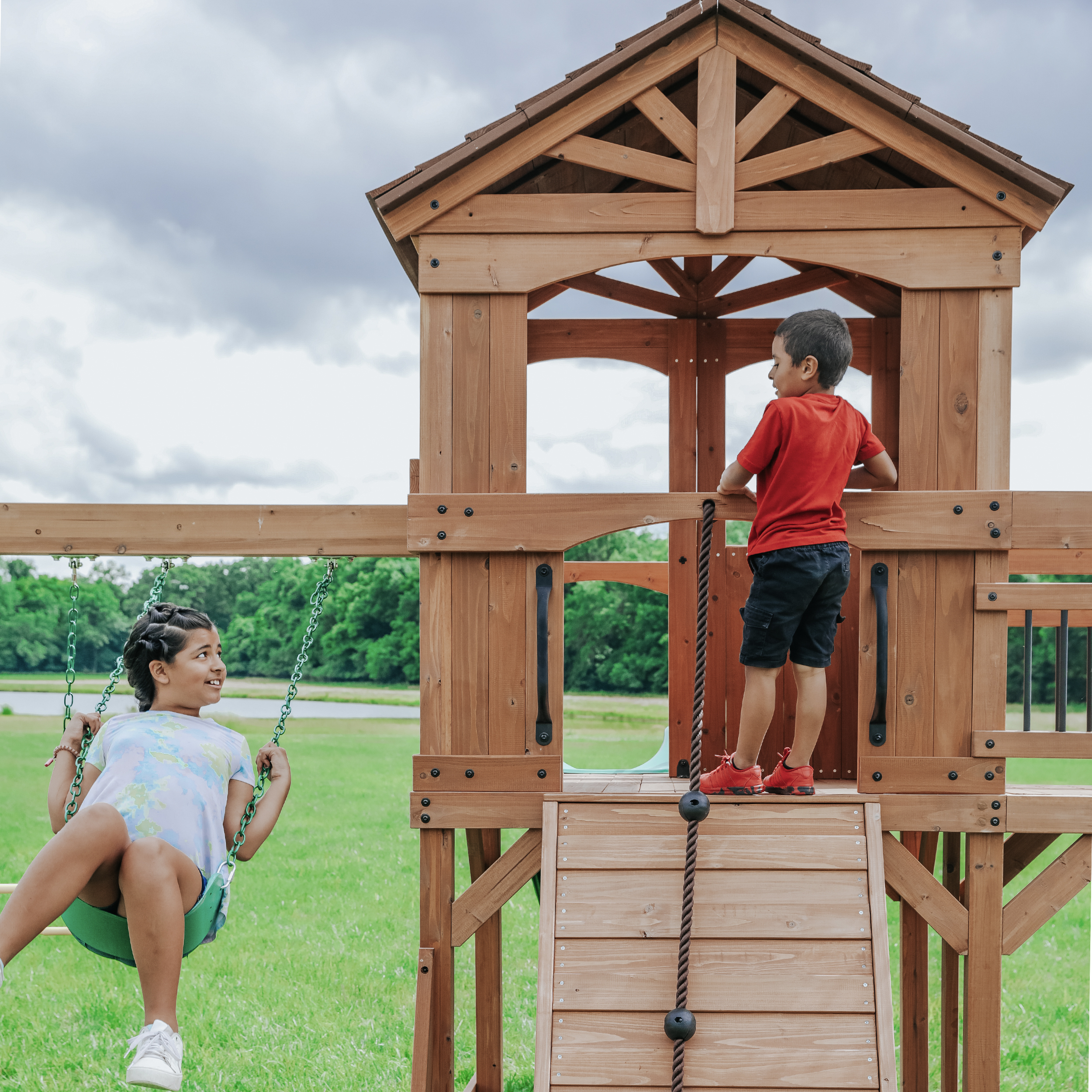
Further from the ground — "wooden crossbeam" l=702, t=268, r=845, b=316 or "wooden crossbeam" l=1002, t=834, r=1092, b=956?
"wooden crossbeam" l=702, t=268, r=845, b=316

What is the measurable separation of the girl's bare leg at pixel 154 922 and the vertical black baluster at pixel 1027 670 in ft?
10.4

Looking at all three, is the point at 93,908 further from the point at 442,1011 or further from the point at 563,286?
the point at 563,286

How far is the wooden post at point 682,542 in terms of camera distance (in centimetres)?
473

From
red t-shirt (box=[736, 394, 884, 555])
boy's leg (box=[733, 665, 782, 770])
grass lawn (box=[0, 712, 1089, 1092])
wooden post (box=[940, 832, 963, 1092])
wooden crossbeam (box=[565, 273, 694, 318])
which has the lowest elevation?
grass lawn (box=[0, 712, 1089, 1092])

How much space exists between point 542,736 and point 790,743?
1.68m

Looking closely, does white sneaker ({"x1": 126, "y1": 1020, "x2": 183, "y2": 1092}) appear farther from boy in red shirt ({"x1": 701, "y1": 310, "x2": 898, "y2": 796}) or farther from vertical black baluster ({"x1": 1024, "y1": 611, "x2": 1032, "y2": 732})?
vertical black baluster ({"x1": 1024, "y1": 611, "x2": 1032, "y2": 732})

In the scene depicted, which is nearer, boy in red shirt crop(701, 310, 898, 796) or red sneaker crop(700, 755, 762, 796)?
boy in red shirt crop(701, 310, 898, 796)

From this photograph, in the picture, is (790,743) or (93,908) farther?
(790,743)

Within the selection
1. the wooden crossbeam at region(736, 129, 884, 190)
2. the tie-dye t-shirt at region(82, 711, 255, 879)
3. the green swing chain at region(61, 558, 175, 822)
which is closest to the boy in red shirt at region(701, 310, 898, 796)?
the wooden crossbeam at region(736, 129, 884, 190)

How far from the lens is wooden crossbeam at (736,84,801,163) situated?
3.67m

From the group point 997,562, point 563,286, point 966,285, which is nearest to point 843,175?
point 966,285

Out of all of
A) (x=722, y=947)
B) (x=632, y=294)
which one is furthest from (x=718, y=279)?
(x=722, y=947)

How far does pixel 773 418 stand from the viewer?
339 cm

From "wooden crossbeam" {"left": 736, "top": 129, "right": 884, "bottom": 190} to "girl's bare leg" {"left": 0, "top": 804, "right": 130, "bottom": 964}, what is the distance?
299 centimetres
